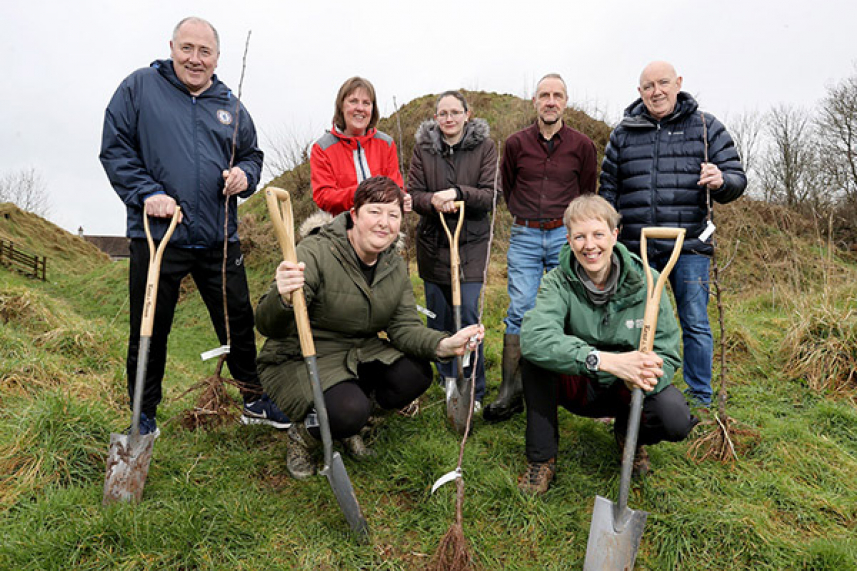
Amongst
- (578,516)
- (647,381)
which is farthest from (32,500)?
(647,381)

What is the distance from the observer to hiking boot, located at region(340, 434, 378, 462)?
307 centimetres

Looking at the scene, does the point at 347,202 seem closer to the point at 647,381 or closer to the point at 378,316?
the point at 378,316

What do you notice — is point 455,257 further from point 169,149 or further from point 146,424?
point 146,424

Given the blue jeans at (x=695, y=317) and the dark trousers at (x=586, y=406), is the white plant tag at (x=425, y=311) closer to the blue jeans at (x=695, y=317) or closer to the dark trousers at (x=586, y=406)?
the dark trousers at (x=586, y=406)

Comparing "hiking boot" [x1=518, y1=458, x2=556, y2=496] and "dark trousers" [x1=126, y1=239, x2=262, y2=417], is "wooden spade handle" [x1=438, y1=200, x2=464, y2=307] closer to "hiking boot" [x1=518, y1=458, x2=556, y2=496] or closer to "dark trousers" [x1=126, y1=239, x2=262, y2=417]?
"hiking boot" [x1=518, y1=458, x2=556, y2=496]

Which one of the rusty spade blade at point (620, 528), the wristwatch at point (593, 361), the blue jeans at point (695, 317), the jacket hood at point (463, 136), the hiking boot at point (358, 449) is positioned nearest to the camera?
the rusty spade blade at point (620, 528)

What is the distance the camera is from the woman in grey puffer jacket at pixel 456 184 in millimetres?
3521

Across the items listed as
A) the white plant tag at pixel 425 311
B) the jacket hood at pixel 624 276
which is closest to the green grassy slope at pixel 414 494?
the white plant tag at pixel 425 311

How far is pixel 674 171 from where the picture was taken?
11.1 ft

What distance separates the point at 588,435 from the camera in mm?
3240

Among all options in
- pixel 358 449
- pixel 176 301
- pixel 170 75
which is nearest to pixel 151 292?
pixel 176 301

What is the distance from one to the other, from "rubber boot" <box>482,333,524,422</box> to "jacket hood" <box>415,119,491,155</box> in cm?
138

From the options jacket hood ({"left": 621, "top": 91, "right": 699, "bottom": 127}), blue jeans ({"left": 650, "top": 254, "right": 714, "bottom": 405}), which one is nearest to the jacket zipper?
jacket hood ({"left": 621, "top": 91, "right": 699, "bottom": 127})

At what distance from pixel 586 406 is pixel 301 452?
63.4 inches
